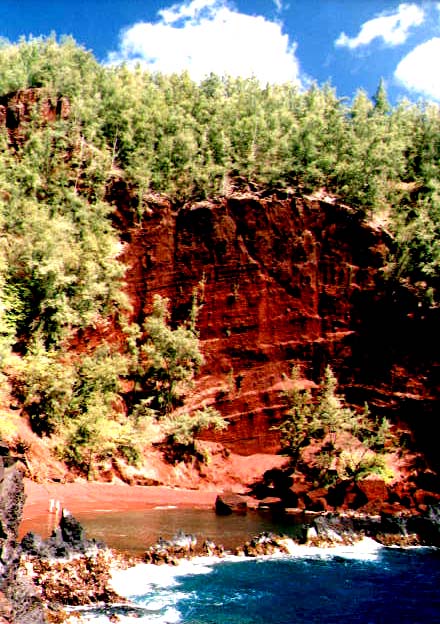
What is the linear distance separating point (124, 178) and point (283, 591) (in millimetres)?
38559

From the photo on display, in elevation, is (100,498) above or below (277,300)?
below

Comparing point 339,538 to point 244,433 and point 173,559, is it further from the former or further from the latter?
point 244,433

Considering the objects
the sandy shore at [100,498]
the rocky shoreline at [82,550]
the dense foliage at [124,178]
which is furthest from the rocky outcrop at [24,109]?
the rocky shoreline at [82,550]

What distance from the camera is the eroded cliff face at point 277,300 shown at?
4303 cm

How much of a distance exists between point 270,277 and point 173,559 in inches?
1154

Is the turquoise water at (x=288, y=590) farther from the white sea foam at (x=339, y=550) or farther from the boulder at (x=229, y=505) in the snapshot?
the boulder at (x=229, y=505)

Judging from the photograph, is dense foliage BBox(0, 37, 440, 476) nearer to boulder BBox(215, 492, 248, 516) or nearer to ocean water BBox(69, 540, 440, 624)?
boulder BBox(215, 492, 248, 516)

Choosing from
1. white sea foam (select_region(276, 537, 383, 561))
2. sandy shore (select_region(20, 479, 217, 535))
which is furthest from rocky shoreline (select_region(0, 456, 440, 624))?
sandy shore (select_region(20, 479, 217, 535))

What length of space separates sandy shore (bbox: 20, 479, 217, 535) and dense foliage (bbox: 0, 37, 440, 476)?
289 centimetres

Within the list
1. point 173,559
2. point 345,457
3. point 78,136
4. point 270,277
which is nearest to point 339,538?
point 173,559

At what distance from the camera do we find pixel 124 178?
161ft

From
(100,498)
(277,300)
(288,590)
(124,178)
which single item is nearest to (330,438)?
(277,300)

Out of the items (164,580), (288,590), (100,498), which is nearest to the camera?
(164,580)

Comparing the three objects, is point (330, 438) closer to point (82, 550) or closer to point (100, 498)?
point (100, 498)
